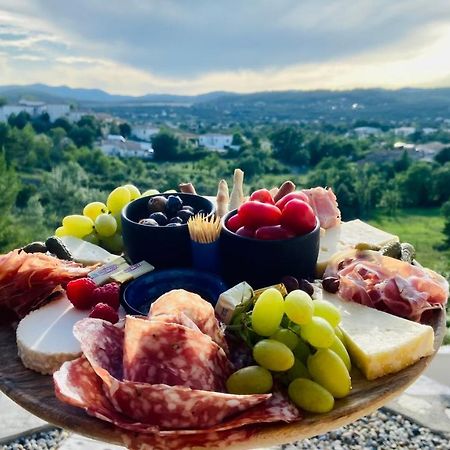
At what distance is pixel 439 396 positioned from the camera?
3.08m

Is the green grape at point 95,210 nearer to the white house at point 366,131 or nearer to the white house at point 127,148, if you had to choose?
the white house at point 127,148

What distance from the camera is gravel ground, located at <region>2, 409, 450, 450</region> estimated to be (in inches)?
106

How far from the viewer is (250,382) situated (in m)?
1.12

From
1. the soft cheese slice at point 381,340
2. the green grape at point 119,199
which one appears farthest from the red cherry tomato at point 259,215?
the green grape at point 119,199

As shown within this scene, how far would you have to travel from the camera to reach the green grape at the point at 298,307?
1.21m

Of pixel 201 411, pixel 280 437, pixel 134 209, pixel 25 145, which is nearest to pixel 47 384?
pixel 201 411

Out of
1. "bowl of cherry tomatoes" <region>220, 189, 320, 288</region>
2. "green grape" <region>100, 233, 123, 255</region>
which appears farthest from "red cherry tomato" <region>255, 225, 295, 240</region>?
"green grape" <region>100, 233, 123, 255</region>

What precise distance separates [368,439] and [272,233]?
176 cm

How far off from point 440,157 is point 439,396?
32.6m

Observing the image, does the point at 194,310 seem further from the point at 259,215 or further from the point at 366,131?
the point at 366,131

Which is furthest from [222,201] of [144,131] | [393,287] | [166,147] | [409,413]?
[144,131]

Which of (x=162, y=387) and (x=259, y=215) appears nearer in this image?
(x=162, y=387)

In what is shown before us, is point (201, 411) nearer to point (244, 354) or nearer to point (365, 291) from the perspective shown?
point (244, 354)

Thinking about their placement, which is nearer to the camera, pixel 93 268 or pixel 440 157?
pixel 93 268
